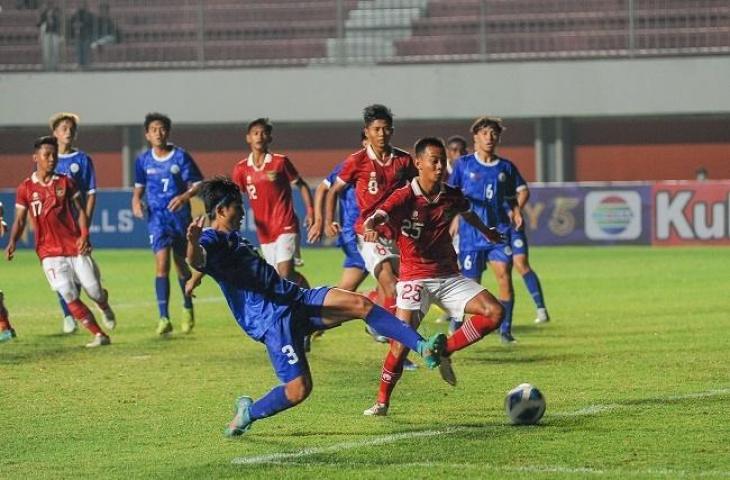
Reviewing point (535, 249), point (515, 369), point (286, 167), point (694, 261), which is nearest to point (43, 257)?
point (286, 167)

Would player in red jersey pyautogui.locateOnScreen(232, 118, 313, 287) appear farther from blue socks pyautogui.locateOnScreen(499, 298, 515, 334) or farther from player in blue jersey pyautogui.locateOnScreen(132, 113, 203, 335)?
blue socks pyautogui.locateOnScreen(499, 298, 515, 334)

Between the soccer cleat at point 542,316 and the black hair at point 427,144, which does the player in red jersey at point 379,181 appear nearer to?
the black hair at point 427,144

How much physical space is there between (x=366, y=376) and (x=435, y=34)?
23.3m

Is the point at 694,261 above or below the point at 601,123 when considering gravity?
below

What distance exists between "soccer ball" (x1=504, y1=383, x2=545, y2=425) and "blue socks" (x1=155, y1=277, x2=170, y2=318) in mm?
6927

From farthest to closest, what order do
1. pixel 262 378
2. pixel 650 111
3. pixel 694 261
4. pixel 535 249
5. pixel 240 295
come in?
1. pixel 650 111
2. pixel 535 249
3. pixel 694 261
4. pixel 262 378
5. pixel 240 295

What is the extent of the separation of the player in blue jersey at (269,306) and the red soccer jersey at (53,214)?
19.4 ft

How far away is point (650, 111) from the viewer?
32.4m

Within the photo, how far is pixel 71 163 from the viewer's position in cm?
1521

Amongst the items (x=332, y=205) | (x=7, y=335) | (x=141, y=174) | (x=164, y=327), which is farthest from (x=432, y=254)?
(x=141, y=174)

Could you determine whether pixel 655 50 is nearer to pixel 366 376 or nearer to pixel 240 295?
pixel 366 376

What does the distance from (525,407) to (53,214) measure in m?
6.92

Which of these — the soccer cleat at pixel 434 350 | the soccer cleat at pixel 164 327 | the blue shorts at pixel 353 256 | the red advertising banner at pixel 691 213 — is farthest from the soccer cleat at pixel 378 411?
the red advertising banner at pixel 691 213

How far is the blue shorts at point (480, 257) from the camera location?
44.6 feet
